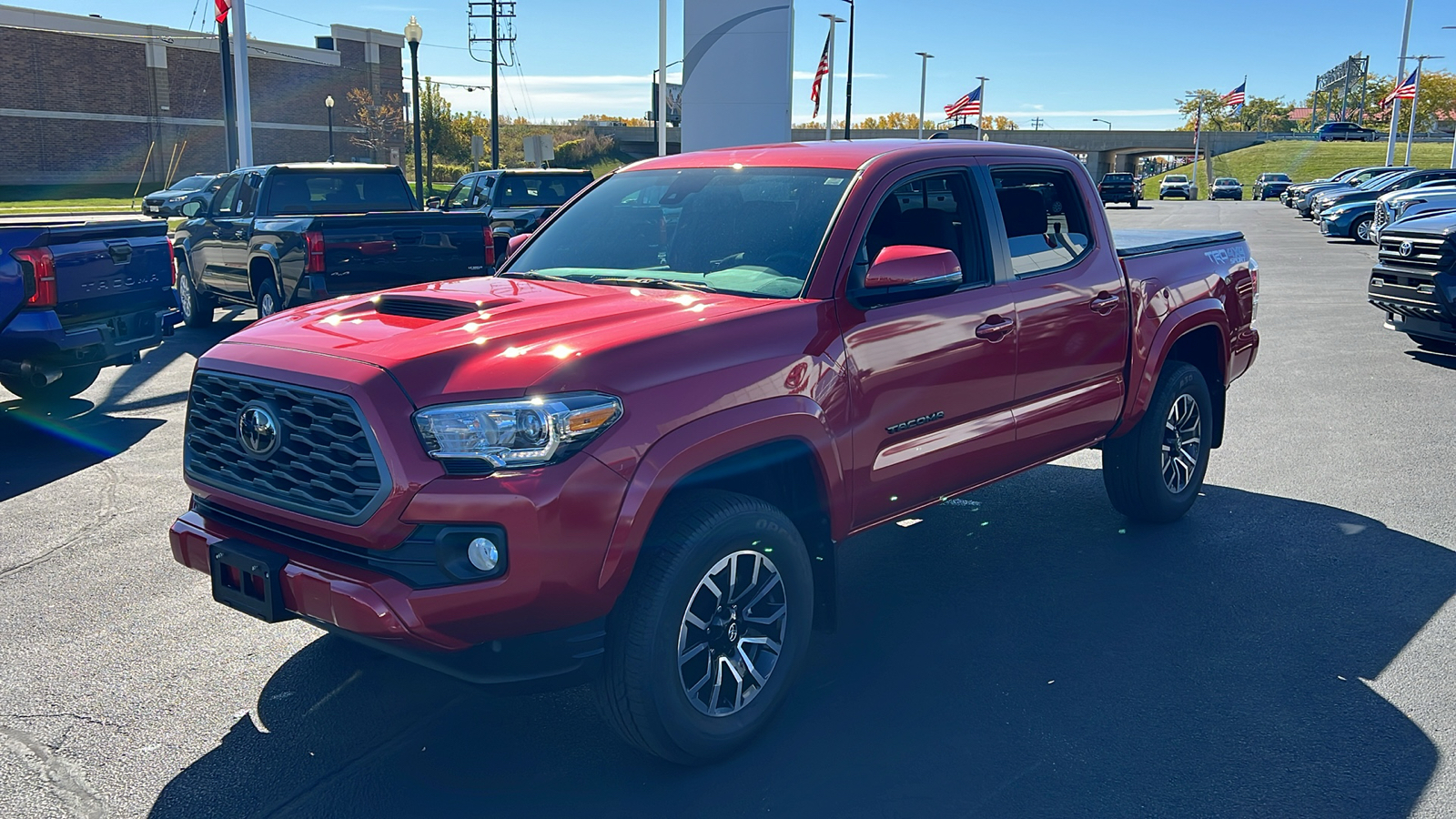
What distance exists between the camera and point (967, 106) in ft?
152

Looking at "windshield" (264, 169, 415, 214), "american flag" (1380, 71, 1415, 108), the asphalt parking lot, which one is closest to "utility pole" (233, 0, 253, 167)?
"windshield" (264, 169, 415, 214)

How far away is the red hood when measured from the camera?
3.29m

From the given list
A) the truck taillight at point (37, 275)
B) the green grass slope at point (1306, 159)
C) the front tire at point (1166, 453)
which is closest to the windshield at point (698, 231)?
the front tire at point (1166, 453)

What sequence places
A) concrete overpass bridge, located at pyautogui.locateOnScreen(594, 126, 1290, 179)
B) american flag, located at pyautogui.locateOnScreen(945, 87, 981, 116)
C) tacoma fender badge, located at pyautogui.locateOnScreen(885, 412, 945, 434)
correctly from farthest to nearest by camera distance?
concrete overpass bridge, located at pyautogui.locateOnScreen(594, 126, 1290, 179) → american flag, located at pyautogui.locateOnScreen(945, 87, 981, 116) → tacoma fender badge, located at pyautogui.locateOnScreen(885, 412, 945, 434)

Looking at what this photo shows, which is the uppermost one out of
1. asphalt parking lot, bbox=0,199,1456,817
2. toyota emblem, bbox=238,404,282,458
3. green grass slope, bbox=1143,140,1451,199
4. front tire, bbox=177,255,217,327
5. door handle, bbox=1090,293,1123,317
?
green grass slope, bbox=1143,140,1451,199

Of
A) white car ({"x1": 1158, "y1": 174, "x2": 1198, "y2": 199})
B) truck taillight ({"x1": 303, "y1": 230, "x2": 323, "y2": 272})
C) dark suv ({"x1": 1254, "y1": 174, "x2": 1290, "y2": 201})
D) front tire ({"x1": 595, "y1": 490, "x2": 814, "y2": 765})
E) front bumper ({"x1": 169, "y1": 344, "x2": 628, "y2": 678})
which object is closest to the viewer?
front bumper ({"x1": 169, "y1": 344, "x2": 628, "y2": 678})

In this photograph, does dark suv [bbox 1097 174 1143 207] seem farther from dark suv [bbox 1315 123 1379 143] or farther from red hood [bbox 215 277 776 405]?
dark suv [bbox 1315 123 1379 143]

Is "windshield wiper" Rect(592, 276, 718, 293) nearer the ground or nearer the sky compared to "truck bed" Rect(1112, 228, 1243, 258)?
nearer the ground

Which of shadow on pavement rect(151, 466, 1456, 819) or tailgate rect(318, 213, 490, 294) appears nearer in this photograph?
shadow on pavement rect(151, 466, 1456, 819)

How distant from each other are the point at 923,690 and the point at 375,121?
229 ft

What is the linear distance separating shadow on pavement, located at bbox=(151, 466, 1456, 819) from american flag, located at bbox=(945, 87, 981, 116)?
4283cm

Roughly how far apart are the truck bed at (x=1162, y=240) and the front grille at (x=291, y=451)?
12.9 feet

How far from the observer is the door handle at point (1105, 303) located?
17.5ft

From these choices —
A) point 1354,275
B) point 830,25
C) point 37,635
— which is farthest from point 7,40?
point 37,635
